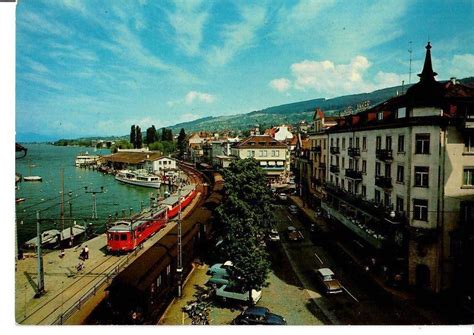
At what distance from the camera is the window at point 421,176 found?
1138 centimetres

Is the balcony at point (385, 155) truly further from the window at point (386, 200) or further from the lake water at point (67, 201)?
the lake water at point (67, 201)

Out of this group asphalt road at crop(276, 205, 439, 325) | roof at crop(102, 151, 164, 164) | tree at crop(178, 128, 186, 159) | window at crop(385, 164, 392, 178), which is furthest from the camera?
tree at crop(178, 128, 186, 159)

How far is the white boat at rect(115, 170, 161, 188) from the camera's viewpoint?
43344mm

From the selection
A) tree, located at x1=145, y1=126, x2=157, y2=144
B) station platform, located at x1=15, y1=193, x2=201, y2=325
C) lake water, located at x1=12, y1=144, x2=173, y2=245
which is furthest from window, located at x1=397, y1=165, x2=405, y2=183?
tree, located at x1=145, y1=126, x2=157, y2=144

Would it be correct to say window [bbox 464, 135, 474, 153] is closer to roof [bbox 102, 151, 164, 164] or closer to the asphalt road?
the asphalt road

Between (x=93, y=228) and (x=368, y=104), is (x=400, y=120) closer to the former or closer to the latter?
(x=368, y=104)

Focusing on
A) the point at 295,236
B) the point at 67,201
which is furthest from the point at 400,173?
the point at 67,201

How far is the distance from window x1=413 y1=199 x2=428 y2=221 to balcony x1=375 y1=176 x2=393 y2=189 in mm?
1671

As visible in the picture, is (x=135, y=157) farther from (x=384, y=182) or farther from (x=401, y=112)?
(x=401, y=112)

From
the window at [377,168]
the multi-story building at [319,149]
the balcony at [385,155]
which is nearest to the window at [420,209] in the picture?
the balcony at [385,155]

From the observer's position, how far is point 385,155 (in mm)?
13477

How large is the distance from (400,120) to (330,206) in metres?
9.30
